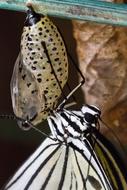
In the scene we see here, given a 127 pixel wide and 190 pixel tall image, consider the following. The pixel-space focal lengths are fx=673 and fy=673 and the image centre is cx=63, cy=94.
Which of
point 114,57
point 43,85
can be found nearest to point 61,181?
point 43,85

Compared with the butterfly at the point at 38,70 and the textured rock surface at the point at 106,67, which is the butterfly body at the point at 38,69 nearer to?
the butterfly at the point at 38,70

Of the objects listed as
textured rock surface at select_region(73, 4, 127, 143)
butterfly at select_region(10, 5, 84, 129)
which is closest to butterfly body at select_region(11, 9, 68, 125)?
butterfly at select_region(10, 5, 84, 129)

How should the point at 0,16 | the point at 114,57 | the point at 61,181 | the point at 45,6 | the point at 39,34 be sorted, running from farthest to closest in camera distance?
the point at 0,16 < the point at 114,57 < the point at 61,181 < the point at 39,34 < the point at 45,6

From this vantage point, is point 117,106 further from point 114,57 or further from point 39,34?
point 39,34

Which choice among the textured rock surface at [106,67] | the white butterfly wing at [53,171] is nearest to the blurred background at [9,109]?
the textured rock surface at [106,67]

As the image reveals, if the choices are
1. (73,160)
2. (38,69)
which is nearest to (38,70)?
(38,69)

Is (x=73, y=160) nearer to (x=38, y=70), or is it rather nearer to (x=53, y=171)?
(x=53, y=171)

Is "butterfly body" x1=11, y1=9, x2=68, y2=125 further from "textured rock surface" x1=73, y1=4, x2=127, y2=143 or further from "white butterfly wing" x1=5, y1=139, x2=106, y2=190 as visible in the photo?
"textured rock surface" x1=73, y1=4, x2=127, y2=143
